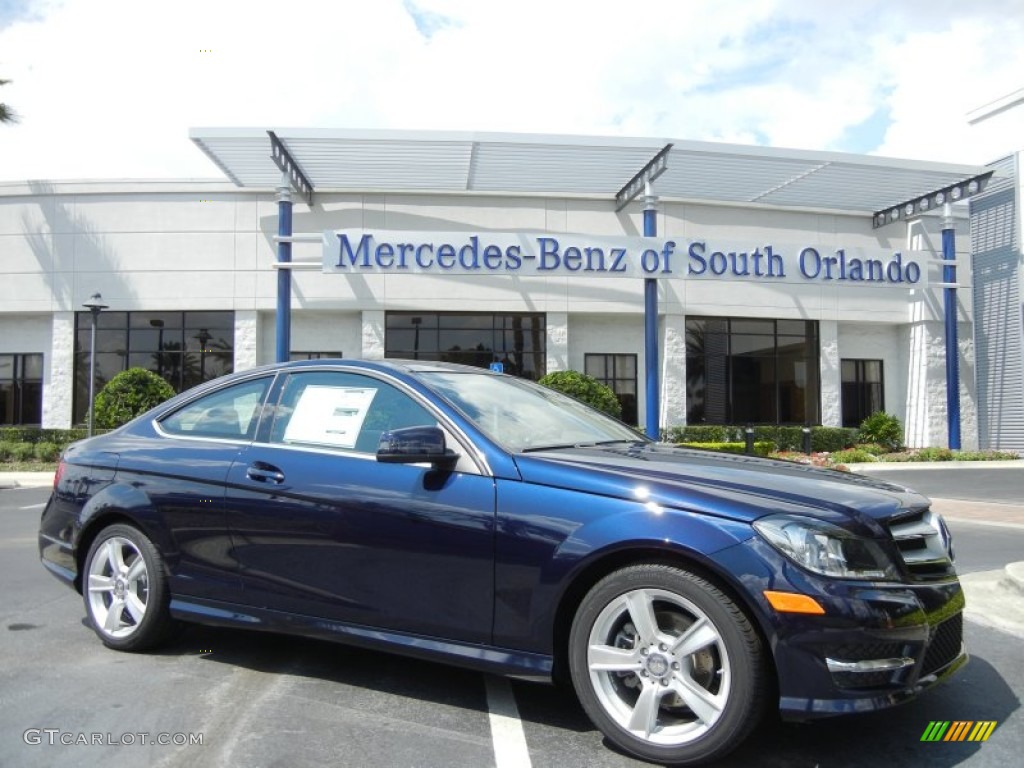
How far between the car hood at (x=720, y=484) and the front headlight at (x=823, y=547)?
1.8 inches

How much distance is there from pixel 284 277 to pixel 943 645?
61.8 feet

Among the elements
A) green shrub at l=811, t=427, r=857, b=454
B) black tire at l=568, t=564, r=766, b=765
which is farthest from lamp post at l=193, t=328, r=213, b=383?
black tire at l=568, t=564, r=766, b=765

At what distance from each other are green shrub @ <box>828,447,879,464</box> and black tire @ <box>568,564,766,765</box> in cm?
1861

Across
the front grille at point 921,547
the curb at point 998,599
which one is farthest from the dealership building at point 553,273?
the front grille at point 921,547

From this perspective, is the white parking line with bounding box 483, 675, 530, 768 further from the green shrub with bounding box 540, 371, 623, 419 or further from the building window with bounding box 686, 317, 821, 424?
the building window with bounding box 686, 317, 821, 424

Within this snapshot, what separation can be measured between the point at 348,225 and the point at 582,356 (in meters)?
7.60

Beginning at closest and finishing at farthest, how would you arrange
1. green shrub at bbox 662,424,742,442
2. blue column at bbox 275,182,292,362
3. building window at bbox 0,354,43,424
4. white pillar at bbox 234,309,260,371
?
blue column at bbox 275,182,292,362 → white pillar at bbox 234,309,260,371 → green shrub at bbox 662,424,742,442 → building window at bbox 0,354,43,424

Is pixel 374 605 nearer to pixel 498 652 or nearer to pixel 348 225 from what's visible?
pixel 498 652

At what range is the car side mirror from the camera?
340 centimetres

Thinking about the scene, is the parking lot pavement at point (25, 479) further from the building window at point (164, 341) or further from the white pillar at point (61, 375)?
the building window at point (164, 341)

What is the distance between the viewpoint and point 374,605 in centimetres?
357

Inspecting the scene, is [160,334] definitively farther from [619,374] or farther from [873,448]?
[873,448]

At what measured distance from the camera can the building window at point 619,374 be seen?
23.1 m

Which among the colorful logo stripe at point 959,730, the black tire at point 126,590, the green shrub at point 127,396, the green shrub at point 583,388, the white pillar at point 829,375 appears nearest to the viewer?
the colorful logo stripe at point 959,730
